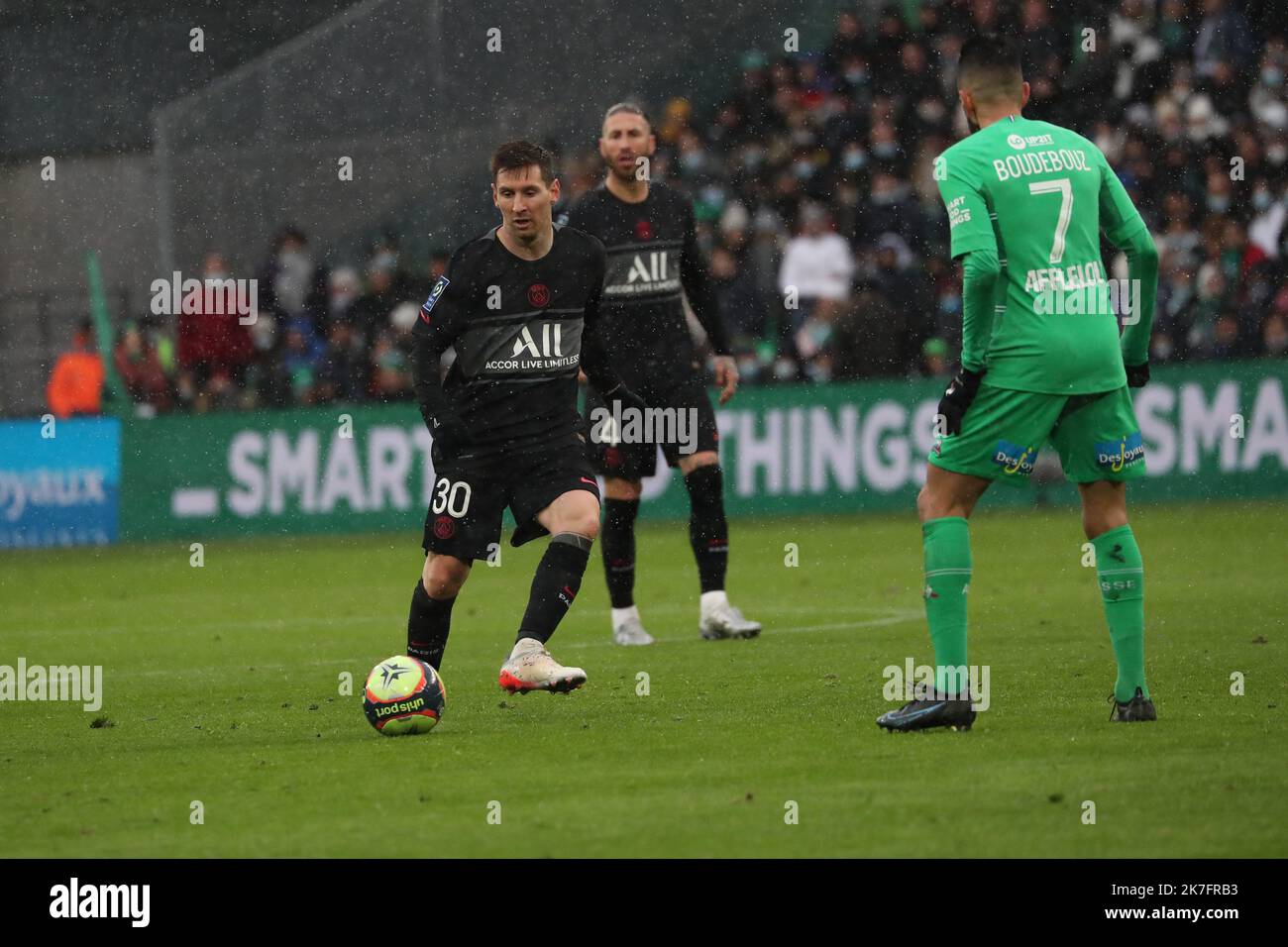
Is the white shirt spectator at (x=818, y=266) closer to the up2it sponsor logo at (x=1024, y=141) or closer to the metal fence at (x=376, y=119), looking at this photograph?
the metal fence at (x=376, y=119)

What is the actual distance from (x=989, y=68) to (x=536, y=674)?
2.54m

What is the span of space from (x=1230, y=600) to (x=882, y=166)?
9.74 meters

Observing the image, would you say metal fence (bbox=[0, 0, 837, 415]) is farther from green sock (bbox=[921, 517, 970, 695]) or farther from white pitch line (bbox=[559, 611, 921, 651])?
green sock (bbox=[921, 517, 970, 695])

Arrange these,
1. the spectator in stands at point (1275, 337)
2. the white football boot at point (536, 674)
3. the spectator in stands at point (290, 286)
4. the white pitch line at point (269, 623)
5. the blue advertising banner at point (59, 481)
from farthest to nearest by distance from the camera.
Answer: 1. the spectator in stands at point (290, 286)
2. the blue advertising banner at point (59, 481)
3. the spectator in stands at point (1275, 337)
4. the white pitch line at point (269, 623)
5. the white football boot at point (536, 674)

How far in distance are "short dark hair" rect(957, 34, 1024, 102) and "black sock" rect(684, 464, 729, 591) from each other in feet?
12.8

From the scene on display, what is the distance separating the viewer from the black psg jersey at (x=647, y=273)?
1090cm

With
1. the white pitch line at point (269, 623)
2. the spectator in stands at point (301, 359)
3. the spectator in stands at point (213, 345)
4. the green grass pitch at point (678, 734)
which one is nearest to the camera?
the green grass pitch at point (678, 734)

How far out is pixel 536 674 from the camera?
24.6 feet

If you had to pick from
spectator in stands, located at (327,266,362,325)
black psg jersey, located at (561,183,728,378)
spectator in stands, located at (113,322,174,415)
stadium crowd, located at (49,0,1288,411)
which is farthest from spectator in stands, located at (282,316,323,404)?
black psg jersey, located at (561,183,728,378)

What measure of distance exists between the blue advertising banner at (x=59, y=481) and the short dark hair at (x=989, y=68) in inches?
506

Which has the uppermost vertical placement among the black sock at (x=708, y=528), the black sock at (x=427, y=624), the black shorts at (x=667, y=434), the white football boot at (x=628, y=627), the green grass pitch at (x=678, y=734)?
the black shorts at (x=667, y=434)

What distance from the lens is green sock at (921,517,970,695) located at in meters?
7.08

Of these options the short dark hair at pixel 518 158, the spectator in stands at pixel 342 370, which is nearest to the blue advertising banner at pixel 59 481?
the spectator in stands at pixel 342 370
